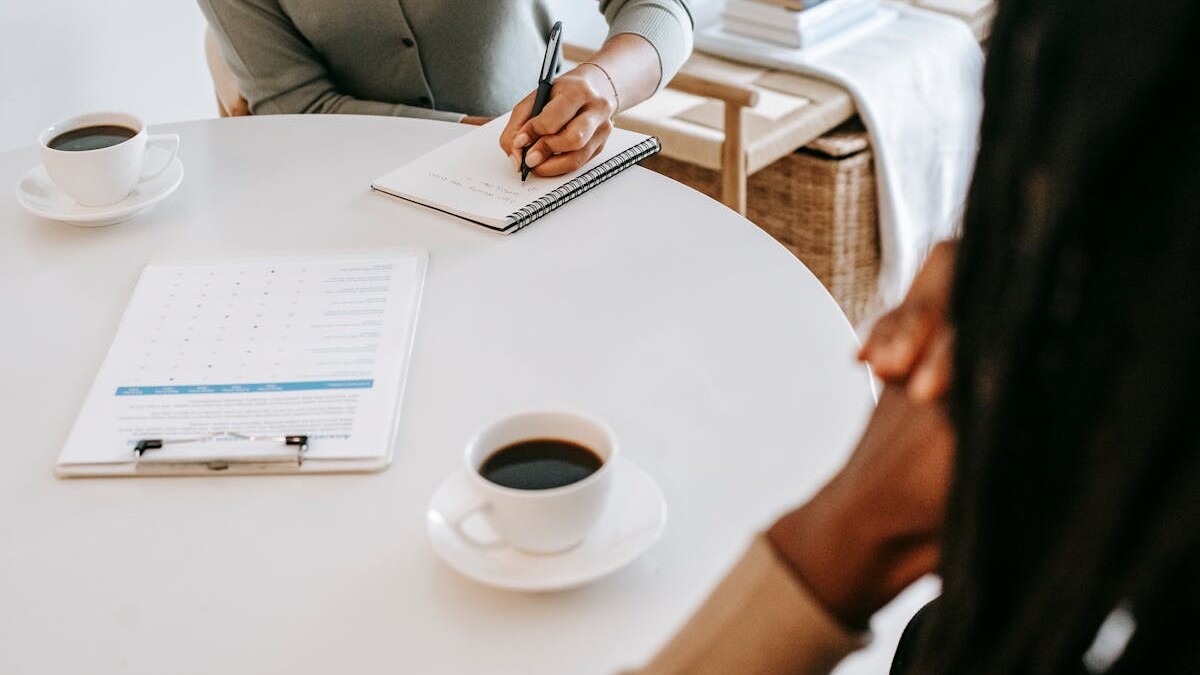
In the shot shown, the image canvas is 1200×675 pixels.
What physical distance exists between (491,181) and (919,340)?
834 mm

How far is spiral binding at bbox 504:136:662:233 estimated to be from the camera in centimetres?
113

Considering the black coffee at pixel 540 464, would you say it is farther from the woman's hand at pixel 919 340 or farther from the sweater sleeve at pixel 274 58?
the sweater sleeve at pixel 274 58

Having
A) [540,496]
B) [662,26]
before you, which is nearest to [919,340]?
[540,496]

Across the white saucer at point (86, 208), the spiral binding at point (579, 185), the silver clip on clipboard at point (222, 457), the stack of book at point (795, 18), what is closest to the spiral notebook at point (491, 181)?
the spiral binding at point (579, 185)

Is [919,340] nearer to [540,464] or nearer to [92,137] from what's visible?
[540,464]

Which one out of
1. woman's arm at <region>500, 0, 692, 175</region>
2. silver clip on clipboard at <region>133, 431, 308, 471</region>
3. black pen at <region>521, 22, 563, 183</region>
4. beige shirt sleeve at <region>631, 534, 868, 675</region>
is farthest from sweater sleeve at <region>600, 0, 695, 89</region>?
beige shirt sleeve at <region>631, 534, 868, 675</region>

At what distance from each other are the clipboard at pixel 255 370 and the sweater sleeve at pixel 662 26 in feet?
1.85

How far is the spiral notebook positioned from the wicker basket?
3.09 feet

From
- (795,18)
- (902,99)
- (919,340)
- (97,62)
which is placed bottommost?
(902,99)

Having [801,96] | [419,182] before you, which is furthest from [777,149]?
[419,182]

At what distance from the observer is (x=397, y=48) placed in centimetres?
161

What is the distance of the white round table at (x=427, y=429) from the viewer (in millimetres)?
708

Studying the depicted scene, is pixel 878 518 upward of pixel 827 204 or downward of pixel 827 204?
upward

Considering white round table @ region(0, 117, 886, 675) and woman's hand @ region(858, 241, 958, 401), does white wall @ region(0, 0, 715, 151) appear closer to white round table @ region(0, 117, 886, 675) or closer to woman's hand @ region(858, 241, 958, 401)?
white round table @ region(0, 117, 886, 675)
